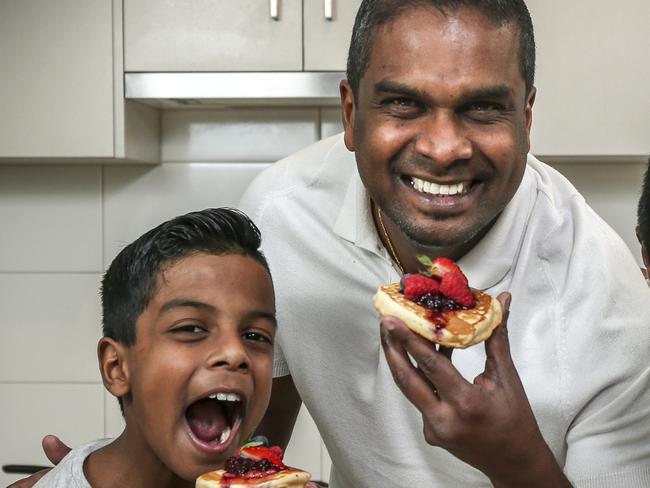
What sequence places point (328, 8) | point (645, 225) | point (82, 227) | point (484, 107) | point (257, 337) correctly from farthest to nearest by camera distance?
point (82, 227) → point (328, 8) → point (645, 225) → point (257, 337) → point (484, 107)

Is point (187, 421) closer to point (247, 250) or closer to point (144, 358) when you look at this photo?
point (144, 358)

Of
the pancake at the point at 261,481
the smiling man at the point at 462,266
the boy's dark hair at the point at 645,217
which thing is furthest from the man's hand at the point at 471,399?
the boy's dark hair at the point at 645,217

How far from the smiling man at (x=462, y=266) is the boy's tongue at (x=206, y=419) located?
252mm

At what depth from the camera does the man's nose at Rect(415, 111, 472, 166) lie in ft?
3.72

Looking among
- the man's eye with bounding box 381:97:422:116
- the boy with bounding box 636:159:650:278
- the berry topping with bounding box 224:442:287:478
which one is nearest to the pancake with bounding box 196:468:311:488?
the berry topping with bounding box 224:442:287:478

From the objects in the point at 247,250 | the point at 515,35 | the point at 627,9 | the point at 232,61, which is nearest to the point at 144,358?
the point at 247,250

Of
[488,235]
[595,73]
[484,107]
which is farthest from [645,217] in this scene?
[595,73]

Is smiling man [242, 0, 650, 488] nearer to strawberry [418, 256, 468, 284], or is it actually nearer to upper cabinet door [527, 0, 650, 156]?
strawberry [418, 256, 468, 284]

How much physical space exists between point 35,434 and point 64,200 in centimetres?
64

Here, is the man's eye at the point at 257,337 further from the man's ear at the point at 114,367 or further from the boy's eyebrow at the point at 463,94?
the boy's eyebrow at the point at 463,94

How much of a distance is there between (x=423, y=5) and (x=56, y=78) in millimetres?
1299

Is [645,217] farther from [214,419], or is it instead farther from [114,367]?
[114,367]

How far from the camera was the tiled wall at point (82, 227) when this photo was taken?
249 cm

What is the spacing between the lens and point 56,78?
2.22 m
